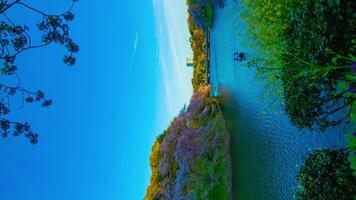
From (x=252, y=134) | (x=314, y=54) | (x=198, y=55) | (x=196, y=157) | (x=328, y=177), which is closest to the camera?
(x=314, y=54)

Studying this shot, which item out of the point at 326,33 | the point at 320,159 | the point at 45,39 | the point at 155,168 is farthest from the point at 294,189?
the point at 155,168

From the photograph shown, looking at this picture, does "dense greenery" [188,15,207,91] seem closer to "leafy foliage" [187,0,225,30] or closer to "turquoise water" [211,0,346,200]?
"leafy foliage" [187,0,225,30]

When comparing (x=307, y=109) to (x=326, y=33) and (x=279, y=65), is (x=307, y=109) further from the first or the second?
(x=326, y=33)

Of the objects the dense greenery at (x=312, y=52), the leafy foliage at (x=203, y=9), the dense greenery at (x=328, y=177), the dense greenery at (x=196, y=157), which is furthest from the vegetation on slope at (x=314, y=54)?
the leafy foliage at (x=203, y=9)

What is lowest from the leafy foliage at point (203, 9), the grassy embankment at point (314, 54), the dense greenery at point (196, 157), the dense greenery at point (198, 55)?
the dense greenery at point (196, 157)

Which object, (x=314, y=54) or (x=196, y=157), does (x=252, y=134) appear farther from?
(x=314, y=54)

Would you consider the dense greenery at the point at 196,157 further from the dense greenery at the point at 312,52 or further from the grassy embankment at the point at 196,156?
the dense greenery at the point at 312,52

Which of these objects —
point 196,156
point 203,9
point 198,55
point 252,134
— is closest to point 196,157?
point 196,156
